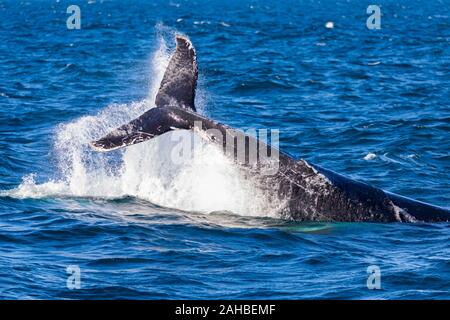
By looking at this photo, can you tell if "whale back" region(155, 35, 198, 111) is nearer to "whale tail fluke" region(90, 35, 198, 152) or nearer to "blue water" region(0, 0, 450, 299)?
"whale tail fluke" region(90, 35, 198, 152)

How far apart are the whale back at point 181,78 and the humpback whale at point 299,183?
0.52 ft

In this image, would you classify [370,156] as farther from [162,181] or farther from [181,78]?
[181,78]

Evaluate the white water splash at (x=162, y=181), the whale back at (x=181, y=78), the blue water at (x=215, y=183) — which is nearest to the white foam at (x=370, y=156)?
the blue water at (x=215, y=183)

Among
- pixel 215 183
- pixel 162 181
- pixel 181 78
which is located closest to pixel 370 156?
pixel 162 181

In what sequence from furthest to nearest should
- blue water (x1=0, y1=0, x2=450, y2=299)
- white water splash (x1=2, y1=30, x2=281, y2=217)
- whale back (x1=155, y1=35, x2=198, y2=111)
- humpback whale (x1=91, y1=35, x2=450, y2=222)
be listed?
1. white water splash (x1=2, y1=30, x2=281, y2=217)
2. whale back (x1=155, y1=35, x2=198, y2=111)
3. humpback whale (x1=91, y1=35, x2=450, y2=222)
4. blue water (x1=0, y1=0, x2=450, y2=299)

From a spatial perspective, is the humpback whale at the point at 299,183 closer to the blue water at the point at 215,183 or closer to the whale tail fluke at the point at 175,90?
the whale tail fluke at the point at 175,90

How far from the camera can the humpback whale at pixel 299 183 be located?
15922mm

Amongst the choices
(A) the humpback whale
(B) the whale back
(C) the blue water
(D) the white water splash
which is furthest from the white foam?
(B) the whale back

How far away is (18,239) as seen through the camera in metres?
15.2

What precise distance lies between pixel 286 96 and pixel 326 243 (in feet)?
60.1

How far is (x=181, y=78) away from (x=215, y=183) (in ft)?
6.31

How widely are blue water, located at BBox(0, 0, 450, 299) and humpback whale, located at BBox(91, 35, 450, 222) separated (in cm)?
25

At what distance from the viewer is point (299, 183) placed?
628 inches

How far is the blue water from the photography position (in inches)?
520
